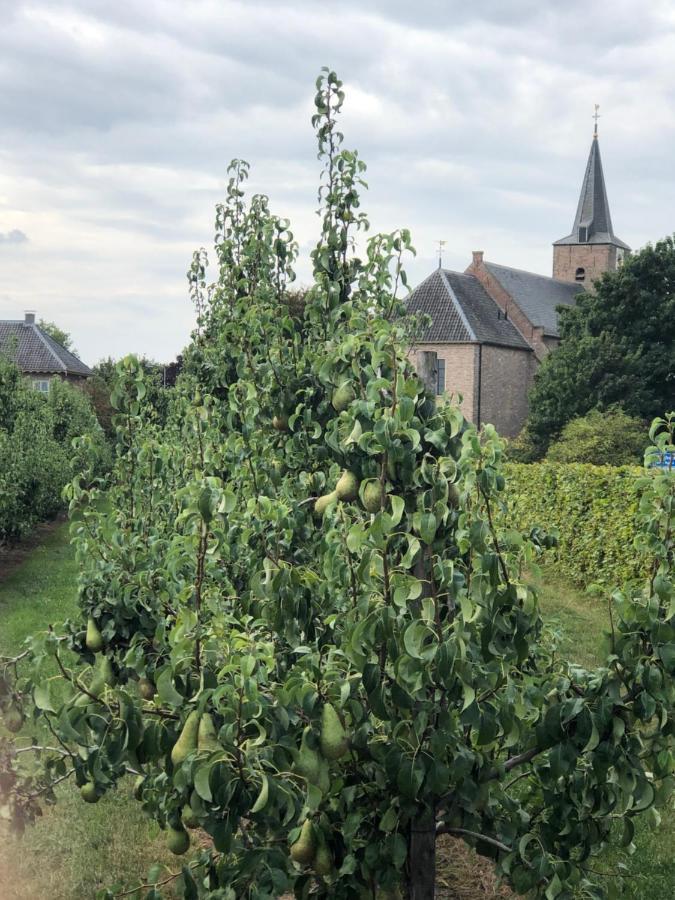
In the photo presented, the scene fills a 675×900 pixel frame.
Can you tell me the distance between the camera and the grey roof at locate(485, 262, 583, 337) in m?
55.8

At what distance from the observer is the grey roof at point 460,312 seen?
51.0 metres

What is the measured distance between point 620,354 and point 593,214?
3162 centimetres

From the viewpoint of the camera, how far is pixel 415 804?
3309 millimetres

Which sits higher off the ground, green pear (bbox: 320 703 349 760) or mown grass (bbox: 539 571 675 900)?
green pear (bbox: 320 703 349 760)

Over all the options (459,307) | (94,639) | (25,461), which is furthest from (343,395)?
(459,307)

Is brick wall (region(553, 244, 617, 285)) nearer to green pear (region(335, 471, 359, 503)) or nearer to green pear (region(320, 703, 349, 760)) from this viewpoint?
green pear (region(335, 471, 359, 503))

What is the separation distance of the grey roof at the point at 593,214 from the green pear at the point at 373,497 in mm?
66944

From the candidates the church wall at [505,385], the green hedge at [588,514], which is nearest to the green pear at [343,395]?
the green hedge at [588,514]

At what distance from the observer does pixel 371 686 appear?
2.97m

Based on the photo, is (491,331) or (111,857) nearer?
(111,857)

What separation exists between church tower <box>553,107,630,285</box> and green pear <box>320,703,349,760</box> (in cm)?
6565

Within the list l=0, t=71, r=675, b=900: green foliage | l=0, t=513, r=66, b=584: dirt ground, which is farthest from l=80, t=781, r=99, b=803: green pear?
l=0, t=513, r=66, b=584: dirt ground

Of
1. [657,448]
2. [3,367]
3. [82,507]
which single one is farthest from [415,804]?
[3,367]

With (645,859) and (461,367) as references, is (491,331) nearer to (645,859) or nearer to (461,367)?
(461,367)
